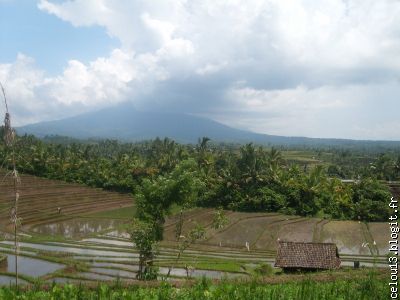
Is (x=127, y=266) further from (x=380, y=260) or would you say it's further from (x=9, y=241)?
(x=380, y=260)

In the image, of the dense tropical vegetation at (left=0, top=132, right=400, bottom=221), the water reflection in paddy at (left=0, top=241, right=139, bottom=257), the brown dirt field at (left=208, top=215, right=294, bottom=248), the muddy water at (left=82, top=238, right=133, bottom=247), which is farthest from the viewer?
the dense tropical vegetation at (left=0, top=132, right=400, bottom=221)

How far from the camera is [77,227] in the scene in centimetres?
3631

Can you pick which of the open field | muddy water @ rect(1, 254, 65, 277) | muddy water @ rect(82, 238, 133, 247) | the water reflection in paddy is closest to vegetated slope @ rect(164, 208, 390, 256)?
the open field

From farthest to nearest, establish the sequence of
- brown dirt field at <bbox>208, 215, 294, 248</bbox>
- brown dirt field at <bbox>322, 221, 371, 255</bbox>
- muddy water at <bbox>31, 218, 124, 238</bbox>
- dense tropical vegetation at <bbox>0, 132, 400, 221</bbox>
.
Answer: dense tropical vegetation at <bbox>0, 132, 400, 221</bbox> < muddy water at <bbox>31, 218, 124, 238</bbox> < brown dirt field at <bbox>208, 215, 294, 248</bbox> < brown dirt field at <bbox>322, 221, 371, 255</bbox>

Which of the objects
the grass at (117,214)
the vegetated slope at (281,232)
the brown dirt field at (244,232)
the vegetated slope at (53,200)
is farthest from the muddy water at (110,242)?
the grass at (117,214)

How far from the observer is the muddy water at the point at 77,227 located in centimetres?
3397

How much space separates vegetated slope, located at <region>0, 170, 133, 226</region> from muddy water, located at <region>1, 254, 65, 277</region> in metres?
11.7

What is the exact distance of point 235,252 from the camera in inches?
1182

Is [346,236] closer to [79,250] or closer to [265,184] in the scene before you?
[265,184]

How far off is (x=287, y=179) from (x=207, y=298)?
39.6 m

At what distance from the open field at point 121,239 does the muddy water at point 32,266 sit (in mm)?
49

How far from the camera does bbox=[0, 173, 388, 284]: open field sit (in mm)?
23438

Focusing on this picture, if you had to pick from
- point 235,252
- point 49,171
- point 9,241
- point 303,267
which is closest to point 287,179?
point 235,252

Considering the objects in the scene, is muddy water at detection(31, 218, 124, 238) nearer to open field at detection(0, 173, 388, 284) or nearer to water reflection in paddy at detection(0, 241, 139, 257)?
open field at detection(0, 173, 388, 284)
